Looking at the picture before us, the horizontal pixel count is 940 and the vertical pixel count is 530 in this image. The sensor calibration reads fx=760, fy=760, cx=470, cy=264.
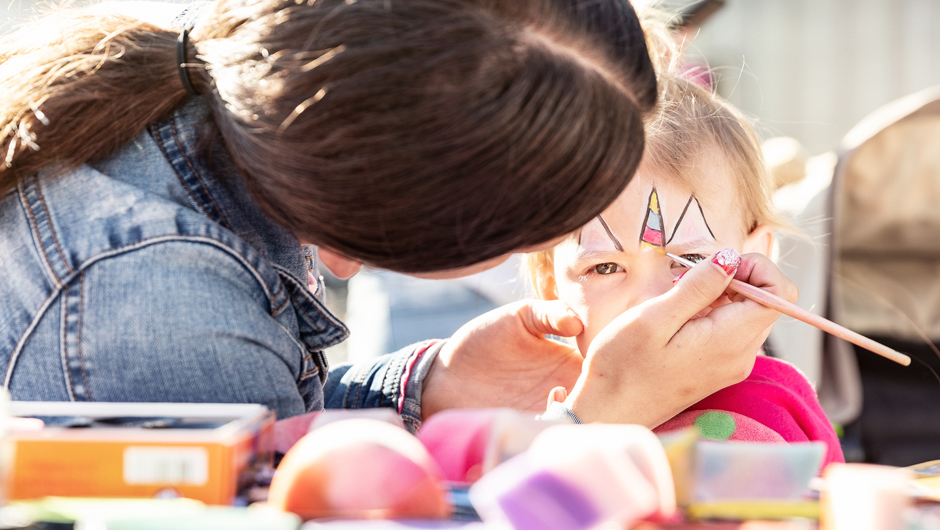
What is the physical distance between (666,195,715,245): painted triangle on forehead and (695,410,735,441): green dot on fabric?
0.82ft

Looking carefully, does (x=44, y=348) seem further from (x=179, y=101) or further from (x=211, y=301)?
(x=179, y=101)

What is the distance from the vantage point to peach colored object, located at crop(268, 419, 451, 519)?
452 millimetres

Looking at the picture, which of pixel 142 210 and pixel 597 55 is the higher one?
pixel 597 55

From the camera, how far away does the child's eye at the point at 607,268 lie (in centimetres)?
113

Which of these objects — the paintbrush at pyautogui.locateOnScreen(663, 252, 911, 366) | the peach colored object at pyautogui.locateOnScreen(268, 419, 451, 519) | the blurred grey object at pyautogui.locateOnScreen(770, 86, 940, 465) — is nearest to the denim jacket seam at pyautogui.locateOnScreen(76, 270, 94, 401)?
the peach colored object at pyautogui.locateOnScreen(268, 419, 451, 519)

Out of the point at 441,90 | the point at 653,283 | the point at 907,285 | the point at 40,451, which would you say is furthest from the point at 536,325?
the point at 907,285

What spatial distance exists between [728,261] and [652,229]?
0.16 metres

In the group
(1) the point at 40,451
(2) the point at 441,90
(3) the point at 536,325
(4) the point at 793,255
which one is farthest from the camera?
(4) the point at 793,255

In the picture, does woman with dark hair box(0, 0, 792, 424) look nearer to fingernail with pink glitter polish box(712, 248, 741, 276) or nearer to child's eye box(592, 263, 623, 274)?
fingernail with pink glitter polish box(712, 248, 741, 276)

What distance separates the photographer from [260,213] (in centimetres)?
90

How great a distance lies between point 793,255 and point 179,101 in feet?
5.19

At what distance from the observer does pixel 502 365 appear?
1.26 metres

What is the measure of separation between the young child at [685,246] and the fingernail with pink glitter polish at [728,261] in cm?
12

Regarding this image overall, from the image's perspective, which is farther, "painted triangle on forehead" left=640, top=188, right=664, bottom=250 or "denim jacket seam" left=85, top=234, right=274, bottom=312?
"painted triangle on forehead" left=640, top=188, right=664, bottom=250
